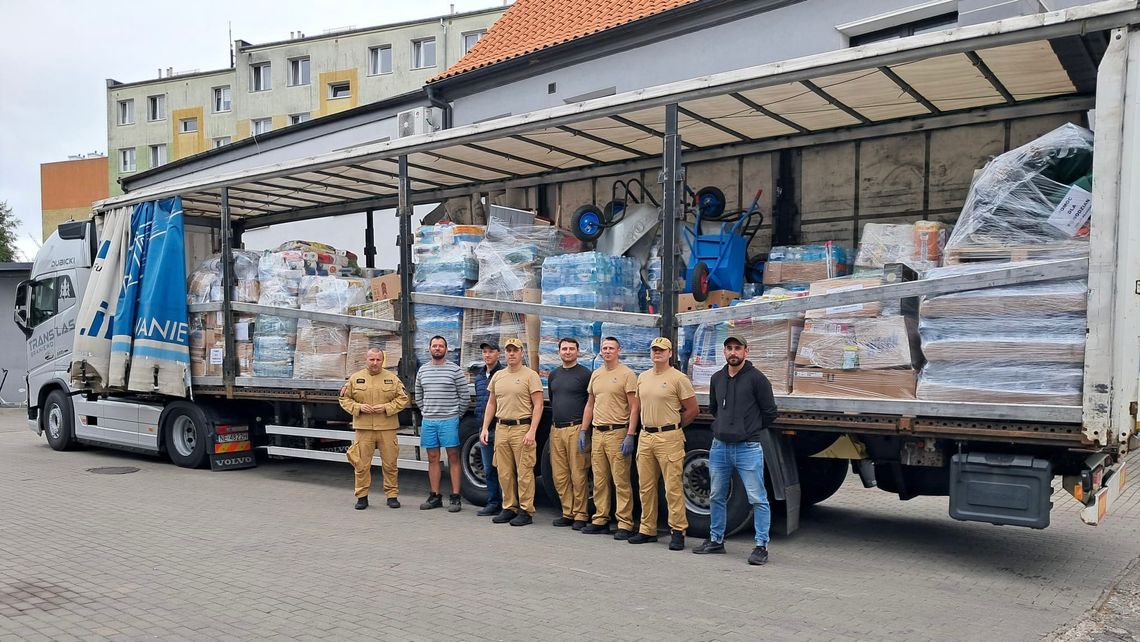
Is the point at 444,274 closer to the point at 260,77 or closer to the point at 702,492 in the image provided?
the point at 702,492

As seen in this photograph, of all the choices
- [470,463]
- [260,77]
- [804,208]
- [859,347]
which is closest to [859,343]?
[859,347]

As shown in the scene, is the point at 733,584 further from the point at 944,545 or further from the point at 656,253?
the point at 656,253

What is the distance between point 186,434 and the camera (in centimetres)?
1123

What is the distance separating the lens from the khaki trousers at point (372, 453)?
28.0 ft

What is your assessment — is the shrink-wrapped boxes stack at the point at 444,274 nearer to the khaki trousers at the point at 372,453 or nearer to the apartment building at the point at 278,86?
the khaki trousers at the point at 372,453

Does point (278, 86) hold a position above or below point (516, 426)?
above

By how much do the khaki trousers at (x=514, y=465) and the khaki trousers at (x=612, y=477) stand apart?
65 centimetres

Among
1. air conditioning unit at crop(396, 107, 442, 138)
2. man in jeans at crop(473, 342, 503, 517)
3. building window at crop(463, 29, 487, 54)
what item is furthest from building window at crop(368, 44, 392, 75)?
man in jeans at crop(473, 342, 503, 517)

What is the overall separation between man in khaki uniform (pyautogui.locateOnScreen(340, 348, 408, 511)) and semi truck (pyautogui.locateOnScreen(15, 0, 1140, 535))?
367 mm

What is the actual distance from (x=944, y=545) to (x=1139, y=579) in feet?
4.40

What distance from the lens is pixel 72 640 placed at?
15.1ft

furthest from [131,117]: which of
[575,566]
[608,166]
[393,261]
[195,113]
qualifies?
[575,566]

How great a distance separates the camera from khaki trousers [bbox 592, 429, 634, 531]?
709cm

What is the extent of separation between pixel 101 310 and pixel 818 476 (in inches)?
350
